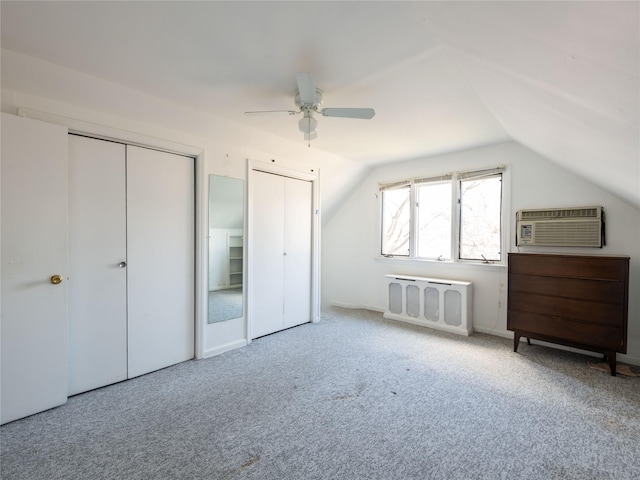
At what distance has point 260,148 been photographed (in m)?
3.33

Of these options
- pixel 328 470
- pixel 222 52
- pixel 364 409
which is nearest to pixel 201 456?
pixel 328 470

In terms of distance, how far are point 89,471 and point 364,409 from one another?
64.2 inches

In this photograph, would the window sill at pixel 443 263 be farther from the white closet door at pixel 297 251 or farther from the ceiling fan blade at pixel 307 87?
the ceiling fan blade at pixel 307 87

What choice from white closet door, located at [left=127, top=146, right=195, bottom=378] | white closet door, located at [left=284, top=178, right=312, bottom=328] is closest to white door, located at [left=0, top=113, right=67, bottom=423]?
white closet door, located at [left=127, top=146, right=195, bottom=378]

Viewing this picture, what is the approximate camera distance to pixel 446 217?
4.08 meters

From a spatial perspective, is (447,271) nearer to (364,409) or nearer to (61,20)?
(364,409)

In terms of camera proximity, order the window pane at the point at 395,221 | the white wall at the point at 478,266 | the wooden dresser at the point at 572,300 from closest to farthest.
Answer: the wooden dresser at the point at 572,300
the white wall at the point at 478,266
the window pane at the point at 395,221

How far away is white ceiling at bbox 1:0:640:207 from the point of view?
1029mm

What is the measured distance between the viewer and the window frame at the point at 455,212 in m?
3.56

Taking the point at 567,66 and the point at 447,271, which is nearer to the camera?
the point at 567,66

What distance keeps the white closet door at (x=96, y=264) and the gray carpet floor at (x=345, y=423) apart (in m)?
0.24

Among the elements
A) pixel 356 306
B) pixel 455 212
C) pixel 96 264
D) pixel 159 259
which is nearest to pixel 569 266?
pixel 455 212

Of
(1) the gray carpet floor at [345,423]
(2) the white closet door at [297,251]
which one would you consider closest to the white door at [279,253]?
(2) the white closet door at [297,251]

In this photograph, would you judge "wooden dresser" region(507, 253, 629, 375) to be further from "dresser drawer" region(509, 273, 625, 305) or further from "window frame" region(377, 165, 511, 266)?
"window frame" region(377, 165, 511, 266)
